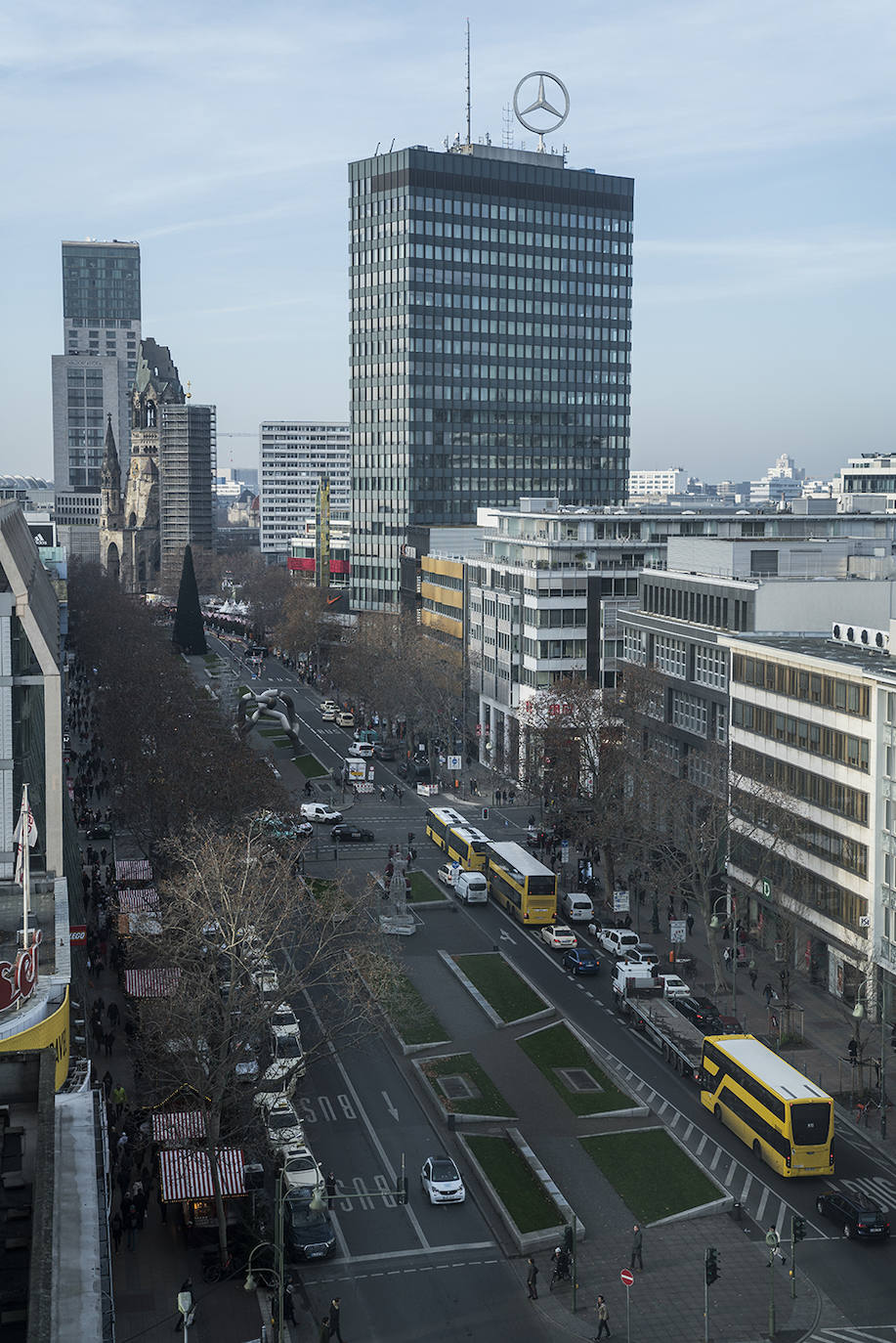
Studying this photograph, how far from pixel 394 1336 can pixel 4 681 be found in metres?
34.2

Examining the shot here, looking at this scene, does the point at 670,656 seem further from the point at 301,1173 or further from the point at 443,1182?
the point at 301,1173

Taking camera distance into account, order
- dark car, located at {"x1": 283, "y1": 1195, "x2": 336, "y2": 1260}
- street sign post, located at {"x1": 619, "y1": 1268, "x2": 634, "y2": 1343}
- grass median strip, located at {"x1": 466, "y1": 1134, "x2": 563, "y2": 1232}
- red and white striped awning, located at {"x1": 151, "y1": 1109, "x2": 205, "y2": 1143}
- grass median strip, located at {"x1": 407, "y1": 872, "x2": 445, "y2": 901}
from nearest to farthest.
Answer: street sign post, located at {"x1": 619, "y1": 1268, "x2": 634, "y2": 1343}
dark car, located at {"x1": 283, "y1": 1195, "x2": 336, "y2": 1260}
grass median strip, located at {"x1": 466, "y1": 1134, "x2": 563, "y2": 1232}
red and white striped awning, located at {"x1": 151, "y1": 1109, "x2": 205, "y2": 1143}
grass median strip, located at {"x1": 407, "y1": 872, "x2": 445, "y2": 901}

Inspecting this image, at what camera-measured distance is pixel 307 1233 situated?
53.3 meters

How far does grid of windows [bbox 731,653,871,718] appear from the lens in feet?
257

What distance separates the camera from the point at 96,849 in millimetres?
110062

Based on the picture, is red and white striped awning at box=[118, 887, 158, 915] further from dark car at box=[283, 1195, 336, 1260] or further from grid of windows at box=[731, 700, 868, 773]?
grid of windows at box=[731, 700, 868, 773]

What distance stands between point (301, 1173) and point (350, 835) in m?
60.2

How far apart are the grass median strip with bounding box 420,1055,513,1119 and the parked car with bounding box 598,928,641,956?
55.2 ft

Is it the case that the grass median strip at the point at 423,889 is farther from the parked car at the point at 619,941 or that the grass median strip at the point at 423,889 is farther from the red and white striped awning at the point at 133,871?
the red and white striped awning at the point at 133,871

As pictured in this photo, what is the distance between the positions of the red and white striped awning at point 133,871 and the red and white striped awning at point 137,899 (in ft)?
12.0

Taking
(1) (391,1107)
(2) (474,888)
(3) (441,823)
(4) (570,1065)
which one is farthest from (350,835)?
(1) (391,1107)

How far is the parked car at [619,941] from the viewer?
86250 mm

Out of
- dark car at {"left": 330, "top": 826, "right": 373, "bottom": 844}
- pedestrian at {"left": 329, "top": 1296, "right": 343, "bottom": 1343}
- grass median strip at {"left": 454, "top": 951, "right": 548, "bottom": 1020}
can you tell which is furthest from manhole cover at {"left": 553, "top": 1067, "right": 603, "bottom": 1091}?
dark car at {"left": 330, "top": 826, "right": 373, "bottom": 844}

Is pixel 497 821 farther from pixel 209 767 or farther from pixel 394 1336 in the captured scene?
pixel 394 1336
